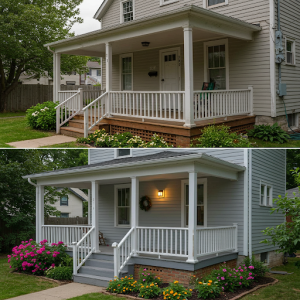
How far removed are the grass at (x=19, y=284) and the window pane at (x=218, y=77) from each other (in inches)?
340

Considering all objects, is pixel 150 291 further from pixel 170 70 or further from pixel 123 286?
pixel 170 70

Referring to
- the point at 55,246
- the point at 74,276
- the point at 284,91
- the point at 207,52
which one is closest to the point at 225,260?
the point at 74,276

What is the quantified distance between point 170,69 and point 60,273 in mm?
9242

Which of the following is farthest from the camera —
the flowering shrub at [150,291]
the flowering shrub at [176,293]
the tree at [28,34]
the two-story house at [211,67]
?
the tree at [28,34]

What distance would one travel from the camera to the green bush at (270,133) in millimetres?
11617

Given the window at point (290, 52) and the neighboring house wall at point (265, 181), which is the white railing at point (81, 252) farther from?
the window at point (290, 52)

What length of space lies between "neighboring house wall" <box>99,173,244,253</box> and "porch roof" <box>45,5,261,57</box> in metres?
4.26

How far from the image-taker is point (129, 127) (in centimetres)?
1188

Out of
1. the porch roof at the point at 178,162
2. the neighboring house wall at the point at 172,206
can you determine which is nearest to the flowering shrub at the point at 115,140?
the neighboring house wall at the point at 172,206

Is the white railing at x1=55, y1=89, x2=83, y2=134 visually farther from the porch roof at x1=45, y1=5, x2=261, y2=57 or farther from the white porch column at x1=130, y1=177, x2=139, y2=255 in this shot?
the white porch column at x1=130, y1=177, x2=139, y2=255

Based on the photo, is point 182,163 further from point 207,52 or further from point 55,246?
point 207,52

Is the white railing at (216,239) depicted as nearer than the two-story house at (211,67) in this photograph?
Yes

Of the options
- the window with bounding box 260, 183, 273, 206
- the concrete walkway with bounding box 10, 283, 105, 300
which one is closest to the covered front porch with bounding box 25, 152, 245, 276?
the concrete walkway with bounding box 10, 283, 105, 300

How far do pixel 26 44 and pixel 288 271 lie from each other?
17.6m
